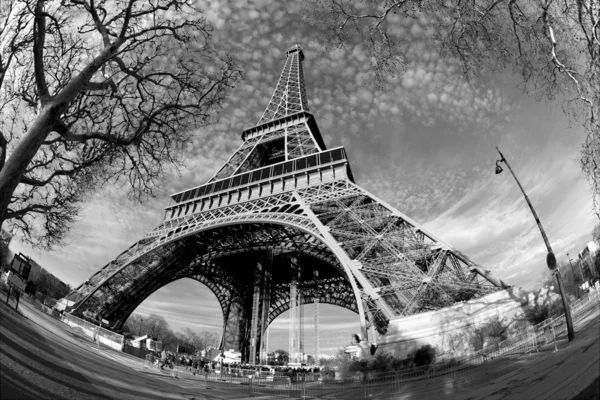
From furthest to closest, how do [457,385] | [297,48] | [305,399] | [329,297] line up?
[297,48], [329,297], [305,399], [457,385]

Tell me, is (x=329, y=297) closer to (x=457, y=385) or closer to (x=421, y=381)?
(x=421, y=381)

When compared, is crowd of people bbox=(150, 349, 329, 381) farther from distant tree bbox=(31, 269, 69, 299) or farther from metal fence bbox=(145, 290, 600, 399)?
distant tree bbox=(31, 269, 69, 299)

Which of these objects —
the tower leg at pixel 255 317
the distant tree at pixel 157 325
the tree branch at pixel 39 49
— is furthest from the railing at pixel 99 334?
the distant tree at pixel 157 325

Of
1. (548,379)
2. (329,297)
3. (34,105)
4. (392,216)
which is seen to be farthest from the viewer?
(329,297)

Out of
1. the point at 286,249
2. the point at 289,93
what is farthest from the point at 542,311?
the point at 289,93

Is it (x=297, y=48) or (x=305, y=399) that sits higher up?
(x=297, y=48)

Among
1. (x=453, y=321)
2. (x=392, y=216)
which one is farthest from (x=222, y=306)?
(x=453, y=321)

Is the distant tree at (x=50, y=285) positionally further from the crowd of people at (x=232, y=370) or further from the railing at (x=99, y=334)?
the crowd of people at (x=232, y=370)
